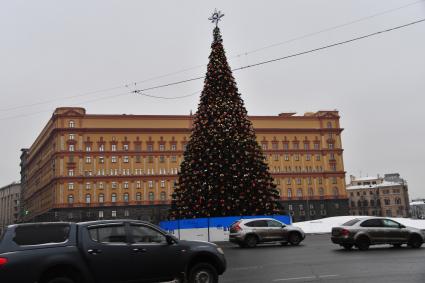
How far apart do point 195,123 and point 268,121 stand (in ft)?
301

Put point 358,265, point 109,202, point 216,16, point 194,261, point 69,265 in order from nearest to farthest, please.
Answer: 1. point 69,265
2. point 194,261
3. point 358,265
4. point 216,16
5. point 109,202

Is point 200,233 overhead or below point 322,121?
below

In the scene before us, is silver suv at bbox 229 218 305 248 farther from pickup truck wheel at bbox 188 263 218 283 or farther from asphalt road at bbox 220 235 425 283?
pickup truck wheel at bbox 188 263 218 283

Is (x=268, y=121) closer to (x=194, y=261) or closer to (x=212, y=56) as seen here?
(x=212, y=56)

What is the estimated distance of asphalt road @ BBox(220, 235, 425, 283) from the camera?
1244 centimetres

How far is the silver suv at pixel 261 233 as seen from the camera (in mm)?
24062

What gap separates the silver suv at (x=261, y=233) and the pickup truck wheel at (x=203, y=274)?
1315cm

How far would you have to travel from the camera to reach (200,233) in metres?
30.0

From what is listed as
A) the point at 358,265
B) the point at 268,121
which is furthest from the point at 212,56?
the point at 268,121

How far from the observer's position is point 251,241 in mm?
24141

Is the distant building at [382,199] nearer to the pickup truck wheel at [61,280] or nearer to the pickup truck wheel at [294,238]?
the pickup truck wheel at [294,238]

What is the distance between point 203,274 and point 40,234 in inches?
145

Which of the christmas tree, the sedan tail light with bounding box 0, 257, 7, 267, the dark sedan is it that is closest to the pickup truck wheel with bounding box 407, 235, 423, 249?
the dark sedan

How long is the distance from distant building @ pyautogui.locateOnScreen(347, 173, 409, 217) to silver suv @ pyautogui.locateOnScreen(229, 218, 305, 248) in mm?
137140
